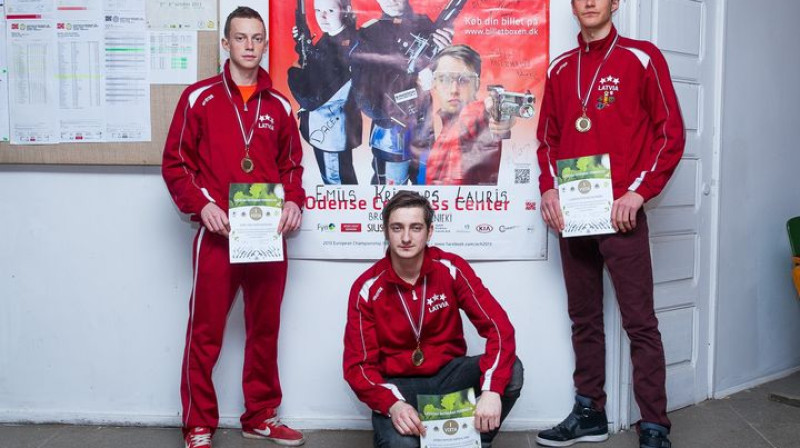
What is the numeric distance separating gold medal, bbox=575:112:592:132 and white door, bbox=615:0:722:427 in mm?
526

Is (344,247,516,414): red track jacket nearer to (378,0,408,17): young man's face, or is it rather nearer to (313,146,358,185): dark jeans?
(313,146,358,185): dark jeans

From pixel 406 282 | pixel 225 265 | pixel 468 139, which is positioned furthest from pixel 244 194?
pixel 468 139

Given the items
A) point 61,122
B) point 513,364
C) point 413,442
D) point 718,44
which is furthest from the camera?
point 718,44

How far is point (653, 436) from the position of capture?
3059 millimetres

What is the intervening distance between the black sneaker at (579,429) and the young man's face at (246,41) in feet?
6.04

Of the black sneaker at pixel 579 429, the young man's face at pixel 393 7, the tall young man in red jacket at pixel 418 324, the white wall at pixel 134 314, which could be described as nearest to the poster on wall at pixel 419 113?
the young man's face at pixel 393 7

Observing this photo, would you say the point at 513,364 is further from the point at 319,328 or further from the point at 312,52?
the point at 312,52

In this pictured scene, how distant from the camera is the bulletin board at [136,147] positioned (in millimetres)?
3354

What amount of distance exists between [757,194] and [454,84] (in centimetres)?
173

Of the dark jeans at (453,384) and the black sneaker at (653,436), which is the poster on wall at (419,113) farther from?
the black sneaker at (653,436)

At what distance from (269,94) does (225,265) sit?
691 mm

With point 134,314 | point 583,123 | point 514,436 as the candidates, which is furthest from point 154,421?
point 583,123

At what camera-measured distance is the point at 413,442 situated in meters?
2.59

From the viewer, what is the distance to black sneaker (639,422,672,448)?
3.06m
